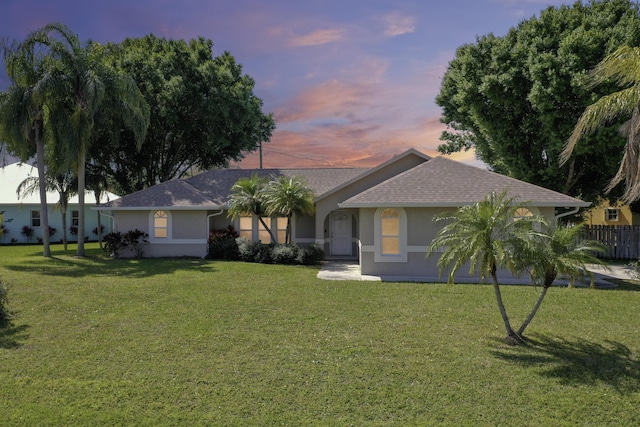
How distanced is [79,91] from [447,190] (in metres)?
17.8

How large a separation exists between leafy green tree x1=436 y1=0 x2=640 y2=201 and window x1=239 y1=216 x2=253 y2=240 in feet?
43.2

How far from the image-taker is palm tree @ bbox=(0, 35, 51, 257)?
18.0 meters

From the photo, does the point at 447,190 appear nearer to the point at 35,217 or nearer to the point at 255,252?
the point at 255,252

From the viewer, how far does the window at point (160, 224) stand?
20109mm

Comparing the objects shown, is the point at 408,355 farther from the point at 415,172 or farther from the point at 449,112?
the point at 449,112

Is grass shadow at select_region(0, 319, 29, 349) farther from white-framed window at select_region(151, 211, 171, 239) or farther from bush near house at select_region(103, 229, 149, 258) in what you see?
white-framed window at select_region(151, 211, 171, 239)

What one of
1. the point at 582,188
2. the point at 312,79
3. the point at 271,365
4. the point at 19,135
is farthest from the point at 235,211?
the point at 582,188

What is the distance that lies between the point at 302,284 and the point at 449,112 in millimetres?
17762

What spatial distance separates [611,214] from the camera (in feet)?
94.6

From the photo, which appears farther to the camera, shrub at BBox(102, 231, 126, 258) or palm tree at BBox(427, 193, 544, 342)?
shrub at BBox(102, 231, 126, 258)

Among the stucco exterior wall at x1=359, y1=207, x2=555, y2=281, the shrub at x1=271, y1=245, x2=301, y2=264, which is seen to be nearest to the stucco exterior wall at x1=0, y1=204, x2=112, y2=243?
the shrub at x1=271, y1=245, x2=301, y2=264

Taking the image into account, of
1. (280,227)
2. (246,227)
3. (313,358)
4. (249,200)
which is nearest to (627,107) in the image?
(313,358)

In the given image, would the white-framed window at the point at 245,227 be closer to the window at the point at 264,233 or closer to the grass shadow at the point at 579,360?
the window at the point at 264,233

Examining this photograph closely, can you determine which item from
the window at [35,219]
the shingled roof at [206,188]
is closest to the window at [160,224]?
the shingled roof at [206,188]
